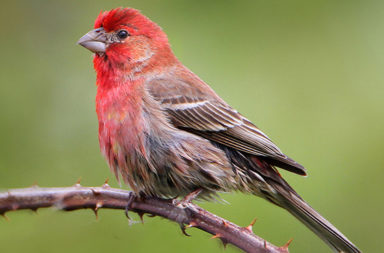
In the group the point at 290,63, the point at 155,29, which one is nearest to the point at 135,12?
the point at 155,29

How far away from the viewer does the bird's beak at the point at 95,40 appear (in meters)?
4.96

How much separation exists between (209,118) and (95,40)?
3.83ft

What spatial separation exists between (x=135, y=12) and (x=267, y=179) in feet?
6.06

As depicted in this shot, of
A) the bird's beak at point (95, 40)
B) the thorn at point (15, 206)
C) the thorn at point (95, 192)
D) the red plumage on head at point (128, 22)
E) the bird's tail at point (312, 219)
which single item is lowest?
the bird's tail at point (312, 219)

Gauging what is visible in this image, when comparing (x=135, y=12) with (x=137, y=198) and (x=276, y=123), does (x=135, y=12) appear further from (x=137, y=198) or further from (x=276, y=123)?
(x=137, y=198)

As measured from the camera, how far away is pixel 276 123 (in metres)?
4.80

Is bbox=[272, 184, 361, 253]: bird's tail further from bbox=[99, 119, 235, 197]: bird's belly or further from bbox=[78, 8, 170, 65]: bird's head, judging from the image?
bbox=[78, 8, 170, 65]: bird's head

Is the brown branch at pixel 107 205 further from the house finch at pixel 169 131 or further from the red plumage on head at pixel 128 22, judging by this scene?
the red plumage on head at pixel 128 22

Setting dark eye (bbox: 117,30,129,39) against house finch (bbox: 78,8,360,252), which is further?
dark eye (bbox: 117,30,129,39)

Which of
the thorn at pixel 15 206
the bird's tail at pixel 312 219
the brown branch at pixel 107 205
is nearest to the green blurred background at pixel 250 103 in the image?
the bird's tail at pixel 312 219

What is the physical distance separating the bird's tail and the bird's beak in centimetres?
186

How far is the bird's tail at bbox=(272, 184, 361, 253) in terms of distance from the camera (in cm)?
411

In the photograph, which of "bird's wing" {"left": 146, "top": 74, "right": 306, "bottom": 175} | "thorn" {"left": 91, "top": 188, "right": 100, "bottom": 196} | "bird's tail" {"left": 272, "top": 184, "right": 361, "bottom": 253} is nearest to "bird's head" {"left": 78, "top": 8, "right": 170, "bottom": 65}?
"bird's wing" {"left": 146, "top": 74, "right": 306, "bottom": 175}

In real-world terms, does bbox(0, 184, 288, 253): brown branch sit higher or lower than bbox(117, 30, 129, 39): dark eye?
lower
